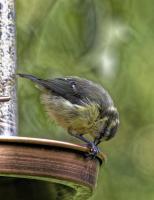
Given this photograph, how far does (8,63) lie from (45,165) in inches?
46.8

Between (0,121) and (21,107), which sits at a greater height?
(21,107)

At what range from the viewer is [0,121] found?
5.48 meters

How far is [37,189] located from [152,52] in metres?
2.48

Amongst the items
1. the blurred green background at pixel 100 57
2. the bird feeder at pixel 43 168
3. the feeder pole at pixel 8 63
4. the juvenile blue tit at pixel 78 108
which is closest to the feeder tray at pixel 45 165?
the bird feeder at pixel 43 168

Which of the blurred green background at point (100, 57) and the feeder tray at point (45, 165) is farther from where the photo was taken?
the blurred green background at point (100, 57)

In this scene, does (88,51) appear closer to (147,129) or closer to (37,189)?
(147,129)

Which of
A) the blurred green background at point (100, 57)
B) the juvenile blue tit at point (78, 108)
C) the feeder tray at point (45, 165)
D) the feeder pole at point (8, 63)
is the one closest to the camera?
the feeder tray at point (45, 165)

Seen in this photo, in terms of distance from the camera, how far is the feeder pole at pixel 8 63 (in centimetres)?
556

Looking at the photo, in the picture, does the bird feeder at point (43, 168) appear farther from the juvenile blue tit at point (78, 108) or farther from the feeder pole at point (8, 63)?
the juvenile blue tit at point (78, 108)

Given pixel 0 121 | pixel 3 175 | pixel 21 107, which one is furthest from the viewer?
pixel 21 107

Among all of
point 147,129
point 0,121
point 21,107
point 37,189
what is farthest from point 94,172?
point 147,129

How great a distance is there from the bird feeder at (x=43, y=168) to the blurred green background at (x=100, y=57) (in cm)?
173

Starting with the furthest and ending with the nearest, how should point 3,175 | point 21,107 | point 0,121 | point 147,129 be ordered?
point 147,129
point 21,107
point 0,121
point 3,175

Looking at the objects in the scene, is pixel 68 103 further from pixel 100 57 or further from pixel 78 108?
pixel 100 57
